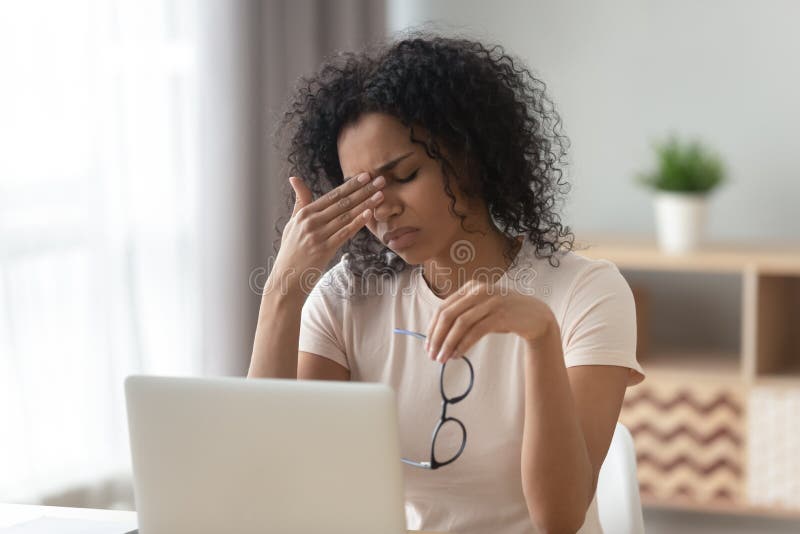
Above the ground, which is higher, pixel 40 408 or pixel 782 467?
pixel 40 408

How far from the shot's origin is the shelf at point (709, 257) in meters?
2.64

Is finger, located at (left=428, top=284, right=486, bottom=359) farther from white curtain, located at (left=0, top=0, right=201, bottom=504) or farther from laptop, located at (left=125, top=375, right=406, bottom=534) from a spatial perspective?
white curtain, located at (left=0, top=0, right=201, bottom=504)

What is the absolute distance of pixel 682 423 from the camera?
9.05 feet

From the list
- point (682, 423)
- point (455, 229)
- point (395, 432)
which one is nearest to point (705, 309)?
point (682, 423)

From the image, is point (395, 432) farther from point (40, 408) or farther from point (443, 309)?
point (40, 408)

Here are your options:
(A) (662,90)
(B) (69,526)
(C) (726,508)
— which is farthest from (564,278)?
(A) (662,90)

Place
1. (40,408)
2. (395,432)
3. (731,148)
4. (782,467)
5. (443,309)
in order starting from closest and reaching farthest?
(395,432) < (443,309) < (40,408) < (782,467) < (731,148)

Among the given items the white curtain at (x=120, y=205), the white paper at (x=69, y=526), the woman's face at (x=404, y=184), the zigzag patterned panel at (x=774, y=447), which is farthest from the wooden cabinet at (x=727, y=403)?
the white paper at (x=69, y=526)

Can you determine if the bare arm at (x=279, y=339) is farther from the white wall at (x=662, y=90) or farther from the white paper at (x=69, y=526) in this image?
the white wall at (x=662, y=90)

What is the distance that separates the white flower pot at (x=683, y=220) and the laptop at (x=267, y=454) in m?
1.89

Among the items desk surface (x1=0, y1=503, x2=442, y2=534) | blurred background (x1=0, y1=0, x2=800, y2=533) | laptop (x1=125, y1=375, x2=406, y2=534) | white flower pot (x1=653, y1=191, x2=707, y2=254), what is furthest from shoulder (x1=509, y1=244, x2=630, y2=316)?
white flower pot (x1=653, y1=191, x2=707, y2=254)

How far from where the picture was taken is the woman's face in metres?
1.46

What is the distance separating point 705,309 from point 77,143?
6.06 feet

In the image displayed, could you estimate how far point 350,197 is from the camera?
146 cm
